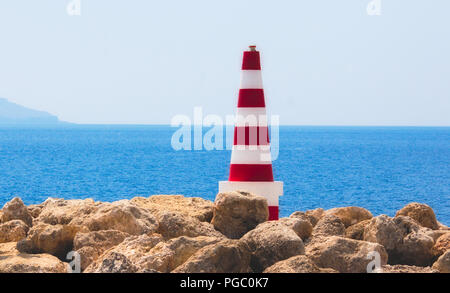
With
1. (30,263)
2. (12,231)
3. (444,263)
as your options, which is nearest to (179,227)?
(30,263)

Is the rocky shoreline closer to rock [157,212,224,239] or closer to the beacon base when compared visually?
rock [157,212,224,239]

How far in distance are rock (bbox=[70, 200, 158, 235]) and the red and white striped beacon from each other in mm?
1829

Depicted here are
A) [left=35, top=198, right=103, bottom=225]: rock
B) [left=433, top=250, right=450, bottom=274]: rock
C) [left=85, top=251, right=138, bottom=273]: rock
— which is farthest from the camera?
[left=35, top=198, right=103, bottom=225]: rock

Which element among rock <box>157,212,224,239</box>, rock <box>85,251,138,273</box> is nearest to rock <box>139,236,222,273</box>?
rock <box>85,251,138,273</box>

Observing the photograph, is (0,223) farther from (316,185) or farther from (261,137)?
(316,185)

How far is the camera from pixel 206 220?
24.2ft

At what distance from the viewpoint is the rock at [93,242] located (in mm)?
5996

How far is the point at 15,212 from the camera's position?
23.8 feet

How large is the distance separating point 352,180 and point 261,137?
38.2 meters

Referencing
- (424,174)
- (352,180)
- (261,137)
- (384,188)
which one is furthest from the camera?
(424,174)

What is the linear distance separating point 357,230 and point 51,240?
3020 millimetres

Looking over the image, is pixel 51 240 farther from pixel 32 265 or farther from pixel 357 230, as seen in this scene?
pixel 357 230

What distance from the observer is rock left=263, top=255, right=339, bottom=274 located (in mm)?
5434
